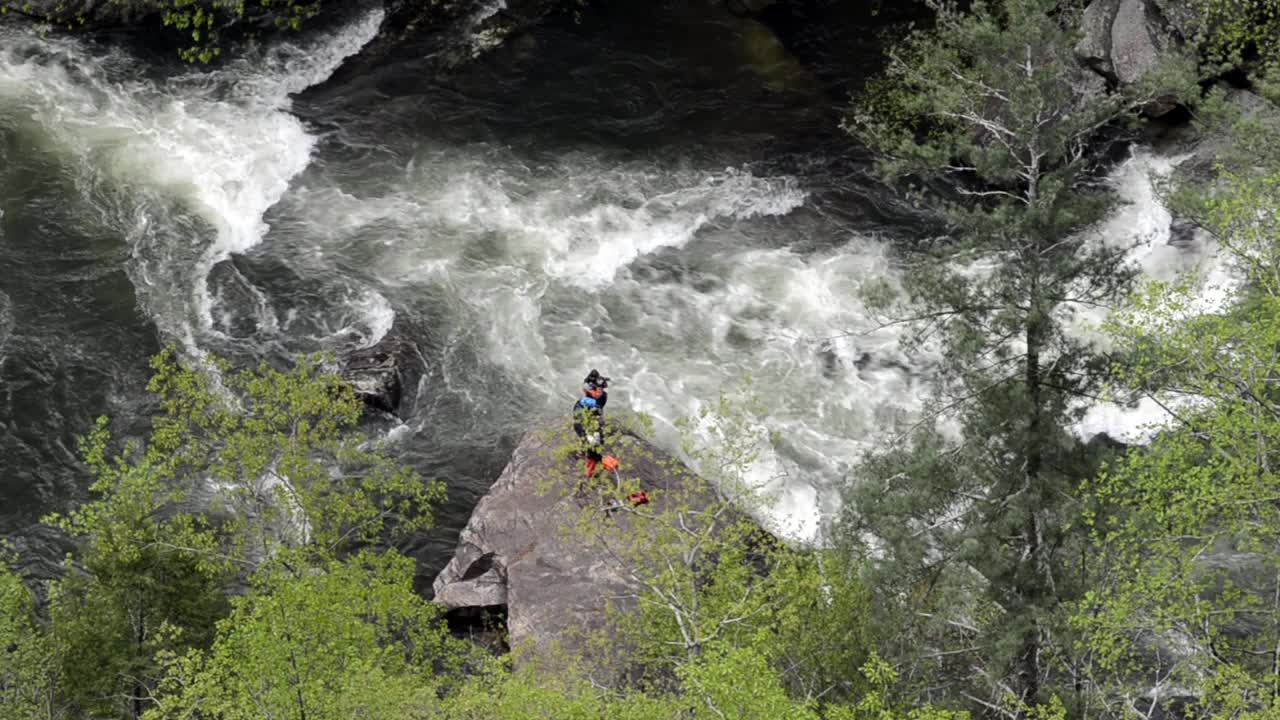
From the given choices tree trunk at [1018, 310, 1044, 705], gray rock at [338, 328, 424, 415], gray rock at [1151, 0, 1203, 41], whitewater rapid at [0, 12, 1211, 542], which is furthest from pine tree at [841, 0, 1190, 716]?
gray rock at [1151, 0, 1203, 41]

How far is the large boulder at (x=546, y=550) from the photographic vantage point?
2603 centimetres

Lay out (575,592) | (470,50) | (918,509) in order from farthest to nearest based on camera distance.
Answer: (470,50) < (575,592) < (918,509)

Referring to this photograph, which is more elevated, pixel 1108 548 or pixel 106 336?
pixel 1108 548

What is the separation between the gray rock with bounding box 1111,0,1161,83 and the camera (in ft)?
127

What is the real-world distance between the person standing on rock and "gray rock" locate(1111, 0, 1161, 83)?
20582 mm

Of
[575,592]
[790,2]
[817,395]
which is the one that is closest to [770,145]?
[790,2]

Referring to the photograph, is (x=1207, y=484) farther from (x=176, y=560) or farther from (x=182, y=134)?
(x=182, y=134)

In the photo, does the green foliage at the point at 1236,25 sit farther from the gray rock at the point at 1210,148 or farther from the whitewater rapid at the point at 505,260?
the whitewater rapid at the point at 505,260

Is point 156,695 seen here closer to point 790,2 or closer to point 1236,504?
point 1236,504

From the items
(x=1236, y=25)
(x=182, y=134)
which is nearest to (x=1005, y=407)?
(x=1236, y=25)

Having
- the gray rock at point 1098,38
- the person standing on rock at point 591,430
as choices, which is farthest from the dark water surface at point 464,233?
the gray rock at point 1098,38

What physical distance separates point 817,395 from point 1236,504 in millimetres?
16285

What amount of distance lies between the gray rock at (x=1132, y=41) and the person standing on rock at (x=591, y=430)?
20.6 metres

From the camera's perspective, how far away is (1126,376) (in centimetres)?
2016
